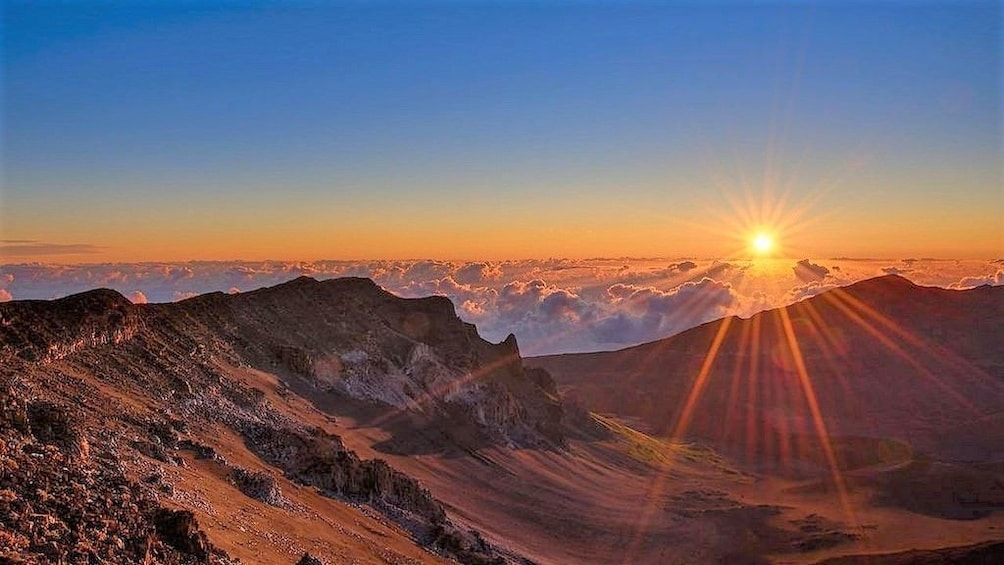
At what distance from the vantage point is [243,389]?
192 feet

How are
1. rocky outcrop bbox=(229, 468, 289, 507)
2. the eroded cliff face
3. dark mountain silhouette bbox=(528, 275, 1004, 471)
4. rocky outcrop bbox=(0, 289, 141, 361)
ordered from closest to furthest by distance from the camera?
rocky outcrop bbox=(229, 468, 289, 507) → rocky outcrop bbox=(0, 289, 141, 361) → the eroded cliff face → dark mountain silhouette bbox=(528, 275, 1004, 471)

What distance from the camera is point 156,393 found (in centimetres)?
4828

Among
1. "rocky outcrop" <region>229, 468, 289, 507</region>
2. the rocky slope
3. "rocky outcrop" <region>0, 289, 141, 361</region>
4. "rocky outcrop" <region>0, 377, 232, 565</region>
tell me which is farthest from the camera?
"rocky outcrop" <region>0, 289, 141, 361</region>

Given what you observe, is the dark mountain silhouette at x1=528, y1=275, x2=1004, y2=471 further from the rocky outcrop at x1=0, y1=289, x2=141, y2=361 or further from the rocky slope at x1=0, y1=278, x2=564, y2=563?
the rocky outcrop at x1=0, y1=289, x2=141, y2=361

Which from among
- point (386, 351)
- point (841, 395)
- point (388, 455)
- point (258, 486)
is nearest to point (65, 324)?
point (258, 486)

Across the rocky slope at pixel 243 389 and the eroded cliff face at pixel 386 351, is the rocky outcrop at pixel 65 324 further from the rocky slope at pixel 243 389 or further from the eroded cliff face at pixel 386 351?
the eroded cliff face at pixel 386 351

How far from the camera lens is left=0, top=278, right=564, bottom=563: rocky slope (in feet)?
98.7

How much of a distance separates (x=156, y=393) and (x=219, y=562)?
27096 millimetres

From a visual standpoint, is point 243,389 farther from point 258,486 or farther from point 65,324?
point 258,486

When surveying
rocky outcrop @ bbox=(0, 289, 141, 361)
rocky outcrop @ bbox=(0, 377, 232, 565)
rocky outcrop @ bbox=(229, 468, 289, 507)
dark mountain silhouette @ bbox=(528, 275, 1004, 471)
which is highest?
rocky outcrop @ bbox=(0, 289, 141, 361)

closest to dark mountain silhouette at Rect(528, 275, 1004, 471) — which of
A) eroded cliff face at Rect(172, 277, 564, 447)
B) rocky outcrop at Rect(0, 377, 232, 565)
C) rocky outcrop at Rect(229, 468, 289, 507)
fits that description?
eroded cliff face at Rect(172, 277, 564, 447)

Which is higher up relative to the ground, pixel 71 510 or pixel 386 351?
pixel 71 510

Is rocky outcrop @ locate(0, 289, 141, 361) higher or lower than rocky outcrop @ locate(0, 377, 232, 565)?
higher

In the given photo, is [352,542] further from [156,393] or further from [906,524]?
[906,524]
